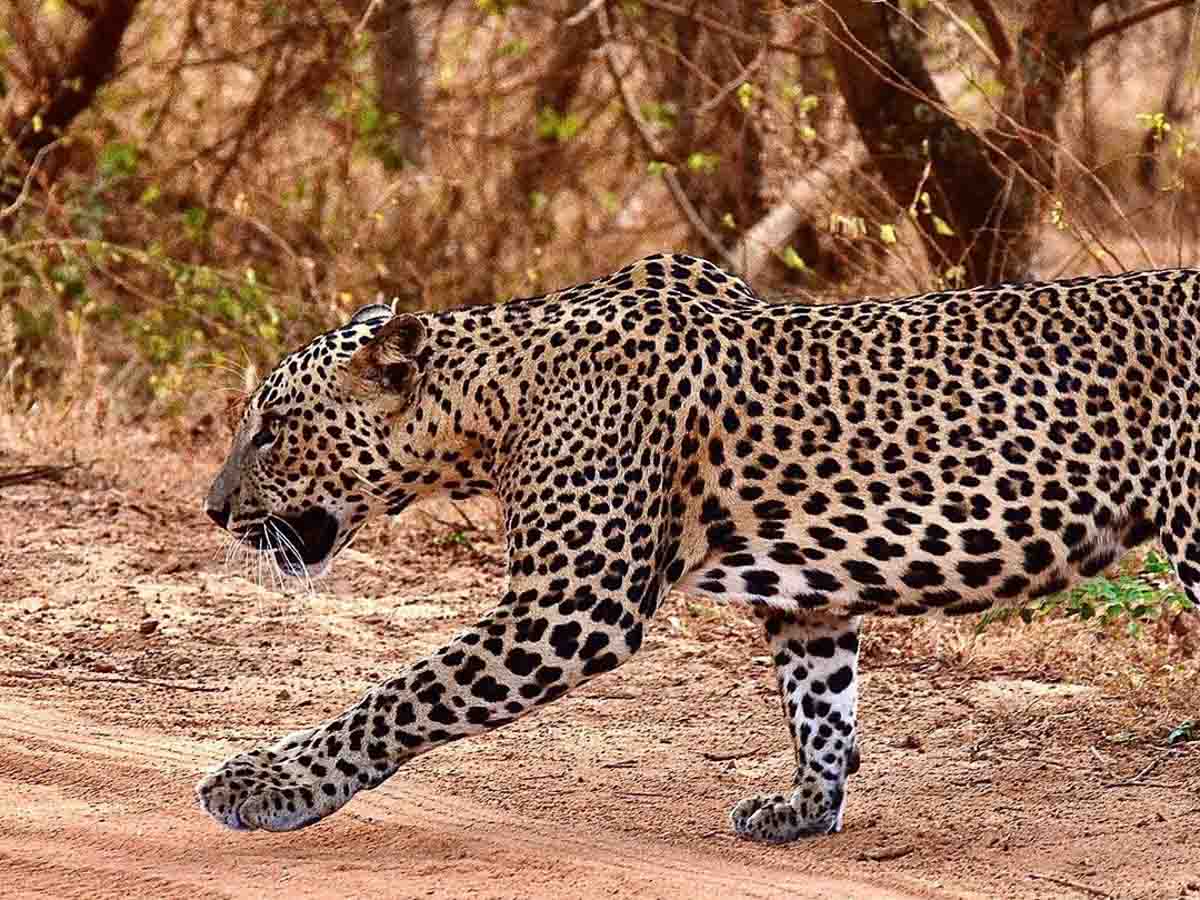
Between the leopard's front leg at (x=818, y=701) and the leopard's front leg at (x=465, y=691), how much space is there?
74 centimetres

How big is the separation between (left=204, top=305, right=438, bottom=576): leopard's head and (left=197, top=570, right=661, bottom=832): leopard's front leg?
25.3 inches

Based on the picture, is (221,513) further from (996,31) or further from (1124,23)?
(1124,23)

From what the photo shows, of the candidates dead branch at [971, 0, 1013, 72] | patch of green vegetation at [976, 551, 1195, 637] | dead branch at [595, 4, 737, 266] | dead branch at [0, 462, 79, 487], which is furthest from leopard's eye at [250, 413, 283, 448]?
dead branch at [595, 4, 737, 266]

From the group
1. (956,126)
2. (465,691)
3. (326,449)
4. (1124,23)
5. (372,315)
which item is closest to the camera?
(465,691)

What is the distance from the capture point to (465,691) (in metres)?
5.37

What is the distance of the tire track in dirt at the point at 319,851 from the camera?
527cm

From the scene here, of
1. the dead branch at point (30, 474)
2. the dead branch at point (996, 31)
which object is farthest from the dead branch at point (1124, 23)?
the dead branch at point (30, 474)

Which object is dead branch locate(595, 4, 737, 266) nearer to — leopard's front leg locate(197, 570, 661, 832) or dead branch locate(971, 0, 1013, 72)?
dead branch locate(971, 0, 1013, 72)

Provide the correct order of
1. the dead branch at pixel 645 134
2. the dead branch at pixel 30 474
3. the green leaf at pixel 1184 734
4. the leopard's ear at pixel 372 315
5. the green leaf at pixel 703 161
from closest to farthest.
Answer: the leopard's ear at pixel 372 315
the green leaf at pixel 1184 734
the dead branch at pixel 30 474
the green leaf at pixel 703 161
the dead branch at pixel 645 134

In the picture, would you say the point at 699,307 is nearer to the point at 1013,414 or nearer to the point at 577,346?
the point at 577,346

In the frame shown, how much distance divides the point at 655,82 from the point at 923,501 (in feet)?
26.8

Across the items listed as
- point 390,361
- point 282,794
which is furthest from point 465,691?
point 390,361

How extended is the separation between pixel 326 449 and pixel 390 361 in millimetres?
304

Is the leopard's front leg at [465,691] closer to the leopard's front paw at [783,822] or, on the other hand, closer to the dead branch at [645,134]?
the leopard's front paw at [783,822]
